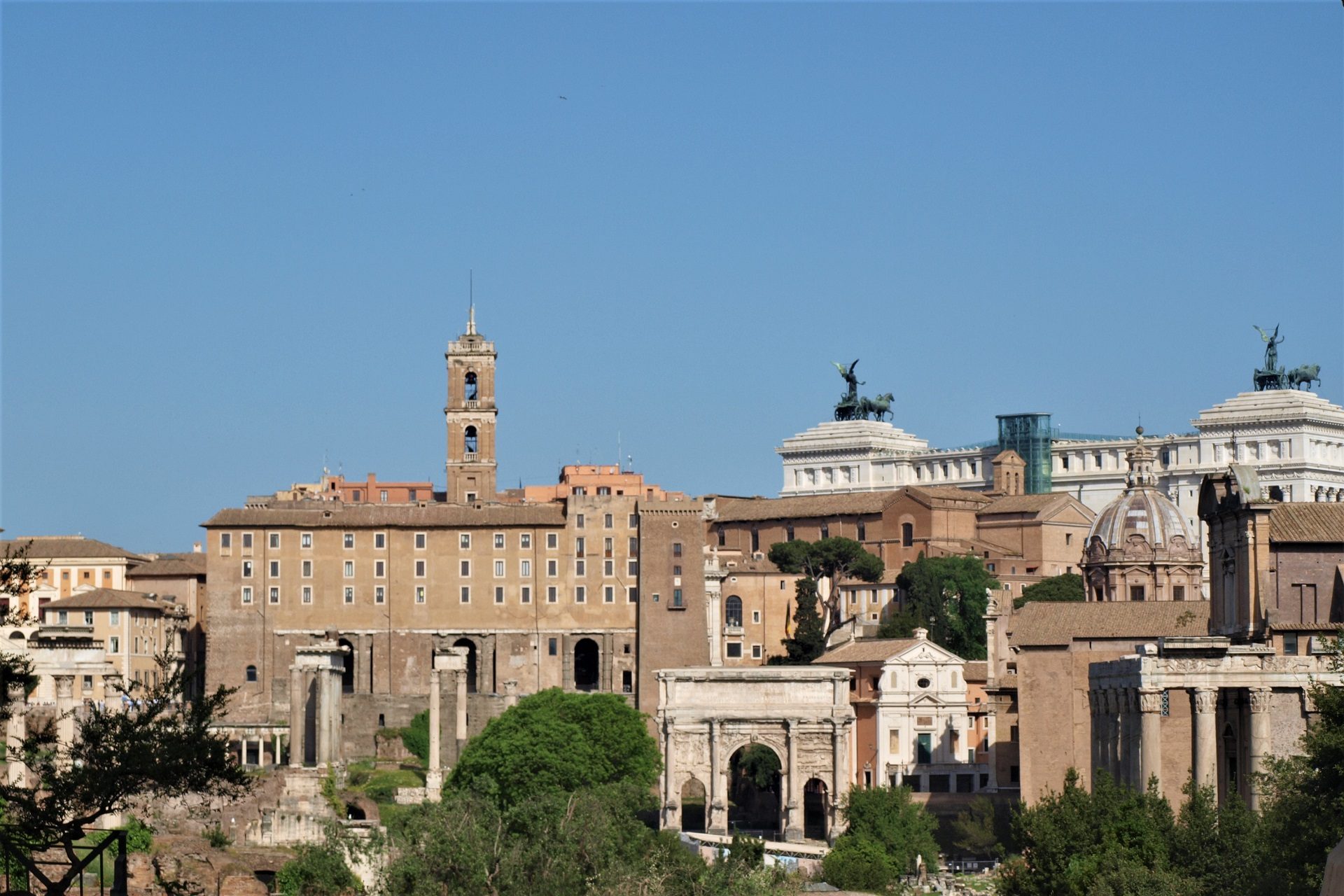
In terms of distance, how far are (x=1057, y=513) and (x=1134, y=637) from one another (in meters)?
61.0

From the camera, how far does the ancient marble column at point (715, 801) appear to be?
84375mm

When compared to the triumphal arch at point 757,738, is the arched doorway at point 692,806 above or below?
below

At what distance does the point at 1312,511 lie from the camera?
58094 mm

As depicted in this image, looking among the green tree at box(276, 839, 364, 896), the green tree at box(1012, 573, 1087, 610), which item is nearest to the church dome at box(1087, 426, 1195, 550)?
the green tree at box(1012, 573, 1087, 610)

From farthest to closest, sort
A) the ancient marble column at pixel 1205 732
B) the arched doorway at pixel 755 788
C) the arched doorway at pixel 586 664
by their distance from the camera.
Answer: the arched doorway at pixel 586 664, the arched doorway at pixel 755 788, the ancient marble column at pixel 1205 732

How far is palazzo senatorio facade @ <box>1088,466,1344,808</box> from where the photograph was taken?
53875 millimetres

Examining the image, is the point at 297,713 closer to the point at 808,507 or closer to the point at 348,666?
the point at 348,666

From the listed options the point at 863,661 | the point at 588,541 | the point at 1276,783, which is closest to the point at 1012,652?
the point at 863,661

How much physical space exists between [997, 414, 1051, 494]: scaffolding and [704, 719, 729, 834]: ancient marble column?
7084cm

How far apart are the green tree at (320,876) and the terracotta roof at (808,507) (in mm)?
67840

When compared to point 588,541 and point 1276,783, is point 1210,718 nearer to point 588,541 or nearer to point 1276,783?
point 1276,783

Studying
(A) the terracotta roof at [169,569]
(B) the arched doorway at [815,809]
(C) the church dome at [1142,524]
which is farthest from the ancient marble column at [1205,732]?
(A) the terracotta roof at [169,569]

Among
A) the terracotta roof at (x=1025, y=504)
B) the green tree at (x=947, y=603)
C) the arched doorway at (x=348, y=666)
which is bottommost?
the arched doorway at (x=348, y=666)

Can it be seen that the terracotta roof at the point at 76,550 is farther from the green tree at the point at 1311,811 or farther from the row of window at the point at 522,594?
the green tree at the point at 1311,811
